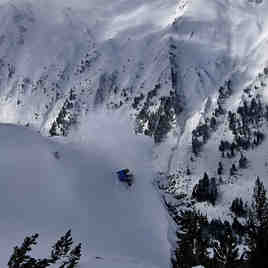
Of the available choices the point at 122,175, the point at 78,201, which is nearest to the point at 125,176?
the point at 122,175

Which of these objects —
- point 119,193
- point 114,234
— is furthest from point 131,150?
point 114,234

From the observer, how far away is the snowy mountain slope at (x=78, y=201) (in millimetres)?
60812

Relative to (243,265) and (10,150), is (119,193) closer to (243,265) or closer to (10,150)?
(10,150)

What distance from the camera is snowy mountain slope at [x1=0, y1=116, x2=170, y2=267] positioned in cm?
6081

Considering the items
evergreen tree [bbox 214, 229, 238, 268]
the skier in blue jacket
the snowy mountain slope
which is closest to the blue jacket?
the skier in blue jacket

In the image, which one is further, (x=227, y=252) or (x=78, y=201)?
(x=78, y=201)

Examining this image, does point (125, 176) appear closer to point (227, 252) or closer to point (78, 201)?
point (78, 201)

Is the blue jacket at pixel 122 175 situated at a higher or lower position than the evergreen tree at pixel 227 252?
higher

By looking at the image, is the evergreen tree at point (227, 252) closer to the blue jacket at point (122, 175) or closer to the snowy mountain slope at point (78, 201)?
the snowy mountain slope at point (78, 201)

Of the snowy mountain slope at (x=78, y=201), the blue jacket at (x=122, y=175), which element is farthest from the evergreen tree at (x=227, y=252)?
the blue jacket at (x=122, y=175)

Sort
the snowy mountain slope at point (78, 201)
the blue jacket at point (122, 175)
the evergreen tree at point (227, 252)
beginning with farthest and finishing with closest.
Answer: the blue jacket at point (122, 175) < the snowy mountain slope at point (78, 201) < the evergreen tree at point (227, 252)

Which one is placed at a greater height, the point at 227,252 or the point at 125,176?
the point at 125,176

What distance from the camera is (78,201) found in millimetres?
72312

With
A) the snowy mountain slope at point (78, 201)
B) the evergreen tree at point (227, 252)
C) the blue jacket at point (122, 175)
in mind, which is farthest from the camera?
the blue jacket at point (122, 175)
